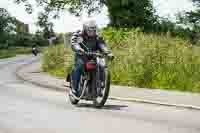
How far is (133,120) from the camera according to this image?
31.8 ft

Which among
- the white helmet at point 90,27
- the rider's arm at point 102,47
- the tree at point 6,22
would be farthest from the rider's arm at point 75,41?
the tree at point 6,22

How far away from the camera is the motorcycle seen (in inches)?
447

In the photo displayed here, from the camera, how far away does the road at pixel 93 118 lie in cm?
879

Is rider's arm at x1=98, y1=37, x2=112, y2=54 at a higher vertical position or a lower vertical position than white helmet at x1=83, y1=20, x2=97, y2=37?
lower

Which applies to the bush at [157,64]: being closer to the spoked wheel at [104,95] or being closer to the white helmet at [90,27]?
the spoked wheel at [104,95]

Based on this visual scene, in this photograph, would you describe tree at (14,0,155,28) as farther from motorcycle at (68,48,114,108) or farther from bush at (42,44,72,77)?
motorcycle at (68,48,114,108)

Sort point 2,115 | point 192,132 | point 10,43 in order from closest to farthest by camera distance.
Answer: point 192,132
point 2,115
point 10,43

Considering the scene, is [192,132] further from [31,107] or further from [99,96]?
[31,107]

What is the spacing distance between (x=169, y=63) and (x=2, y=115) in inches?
289

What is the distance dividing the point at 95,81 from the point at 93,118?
5.13ft

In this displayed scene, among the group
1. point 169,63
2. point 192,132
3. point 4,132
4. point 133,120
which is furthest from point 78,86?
point 169,63

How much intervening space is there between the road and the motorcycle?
9.7 inches

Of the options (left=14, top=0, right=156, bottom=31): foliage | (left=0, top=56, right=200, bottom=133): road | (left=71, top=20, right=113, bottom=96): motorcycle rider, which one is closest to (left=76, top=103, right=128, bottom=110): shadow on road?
(left=0, top=56, right=200, bottom=133): road

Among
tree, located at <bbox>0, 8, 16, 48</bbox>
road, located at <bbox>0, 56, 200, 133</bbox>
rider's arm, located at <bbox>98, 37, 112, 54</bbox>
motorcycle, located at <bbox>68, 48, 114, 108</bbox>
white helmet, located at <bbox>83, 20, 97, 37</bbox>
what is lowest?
tree, located at <bbox>0, 8, 16, 48</bbox>
